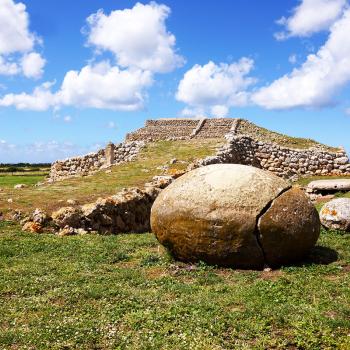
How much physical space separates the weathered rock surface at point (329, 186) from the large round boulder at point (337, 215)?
12783 mm

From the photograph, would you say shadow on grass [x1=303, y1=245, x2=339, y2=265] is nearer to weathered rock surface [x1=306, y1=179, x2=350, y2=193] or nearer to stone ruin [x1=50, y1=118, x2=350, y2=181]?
weathered rock surface [x1=306, y1=179, x2=350, y2=193]

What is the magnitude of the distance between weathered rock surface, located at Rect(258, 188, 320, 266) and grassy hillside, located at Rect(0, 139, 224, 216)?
1076 cm

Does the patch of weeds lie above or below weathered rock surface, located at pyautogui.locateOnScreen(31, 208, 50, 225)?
below

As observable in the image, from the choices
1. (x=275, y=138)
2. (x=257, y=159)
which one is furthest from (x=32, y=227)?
(x=275, y=138)

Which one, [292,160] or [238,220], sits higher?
[292,160]

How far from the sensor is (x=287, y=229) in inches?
468

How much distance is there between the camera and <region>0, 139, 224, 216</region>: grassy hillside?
2114 cm

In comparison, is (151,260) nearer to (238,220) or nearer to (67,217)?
(238,220)

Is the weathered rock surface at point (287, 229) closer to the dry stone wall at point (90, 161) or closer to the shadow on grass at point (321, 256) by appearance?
the shadow on grass at point (321, 256)

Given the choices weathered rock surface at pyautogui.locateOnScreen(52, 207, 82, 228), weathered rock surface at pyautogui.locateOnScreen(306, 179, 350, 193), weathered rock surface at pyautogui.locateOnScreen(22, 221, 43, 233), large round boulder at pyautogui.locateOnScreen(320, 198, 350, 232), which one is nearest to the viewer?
large round boulder at pyautogui.locateOnScreen(320, 198, 350, 232)

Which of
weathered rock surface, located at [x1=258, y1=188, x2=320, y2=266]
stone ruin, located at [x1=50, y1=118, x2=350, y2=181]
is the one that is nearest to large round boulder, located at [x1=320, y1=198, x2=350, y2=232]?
weathered rock surface, located at [x1=258, y1=188, x2=320, y2=266]

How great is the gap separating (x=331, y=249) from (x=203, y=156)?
2193 cm

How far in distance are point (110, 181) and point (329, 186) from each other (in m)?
12.8

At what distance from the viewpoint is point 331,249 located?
45.6 ft
